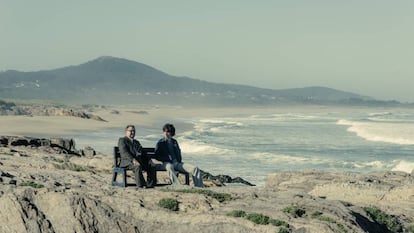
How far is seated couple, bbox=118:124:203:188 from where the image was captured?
14211mm

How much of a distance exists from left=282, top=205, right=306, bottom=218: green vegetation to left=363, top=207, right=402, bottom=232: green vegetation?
2023mm

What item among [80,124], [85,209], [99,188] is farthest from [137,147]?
[80,124]

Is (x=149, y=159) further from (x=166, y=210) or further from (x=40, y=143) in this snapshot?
(x=40, y=143)

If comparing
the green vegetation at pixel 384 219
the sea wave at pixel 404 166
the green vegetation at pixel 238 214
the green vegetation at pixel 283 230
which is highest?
the green vegetation at pixel 238 214

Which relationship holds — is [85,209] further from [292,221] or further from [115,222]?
[292,221]

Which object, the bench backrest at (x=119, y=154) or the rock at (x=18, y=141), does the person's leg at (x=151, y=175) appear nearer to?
the bench backrest at (x=119, y=154)

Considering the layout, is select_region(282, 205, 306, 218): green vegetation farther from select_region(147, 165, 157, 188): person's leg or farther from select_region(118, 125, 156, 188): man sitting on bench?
select_region(147, 165, 157, 188): person's leg

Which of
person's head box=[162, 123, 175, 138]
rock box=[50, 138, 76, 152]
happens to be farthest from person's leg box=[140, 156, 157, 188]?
rock box=[50, 138, 76, 152]

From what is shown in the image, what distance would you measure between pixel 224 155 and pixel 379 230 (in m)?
24.4

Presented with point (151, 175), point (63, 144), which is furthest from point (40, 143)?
point (151, 175)

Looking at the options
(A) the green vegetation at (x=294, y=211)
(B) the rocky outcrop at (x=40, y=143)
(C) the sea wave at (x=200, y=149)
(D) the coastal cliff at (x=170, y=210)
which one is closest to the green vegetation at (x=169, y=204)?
(D) the coastal cliff at (x=170, y=210)

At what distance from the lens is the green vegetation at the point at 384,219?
13.5 m

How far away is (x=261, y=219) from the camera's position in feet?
38.5

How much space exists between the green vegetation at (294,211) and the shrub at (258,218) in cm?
52
